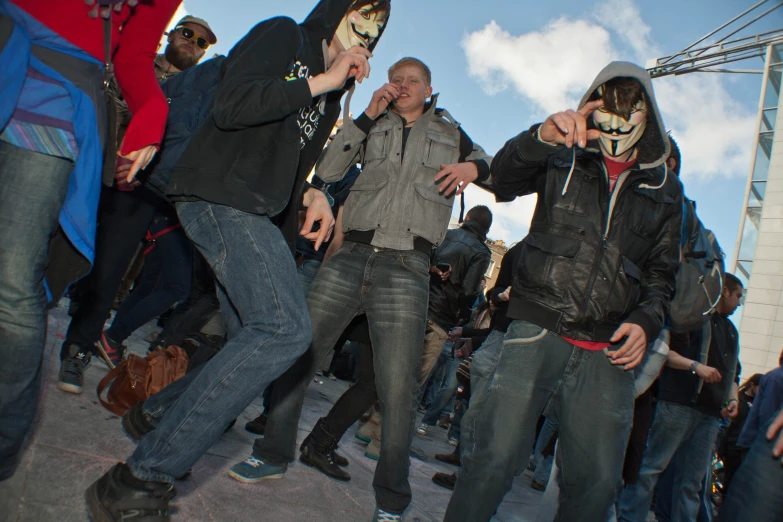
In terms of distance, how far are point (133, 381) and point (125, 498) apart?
1.61 m

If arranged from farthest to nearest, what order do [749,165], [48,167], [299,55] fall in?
[749,165]
[299,55]
[48,167]

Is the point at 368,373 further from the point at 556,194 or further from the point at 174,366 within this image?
the point at 556,194

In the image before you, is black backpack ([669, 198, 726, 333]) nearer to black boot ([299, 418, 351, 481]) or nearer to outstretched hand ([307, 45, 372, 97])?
outstretched hand ([307, 45, 372, 97])

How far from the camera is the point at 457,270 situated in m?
5.55

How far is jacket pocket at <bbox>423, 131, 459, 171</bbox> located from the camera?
3367mm

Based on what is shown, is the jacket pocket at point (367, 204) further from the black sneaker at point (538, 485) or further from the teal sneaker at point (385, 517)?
the black sneaker at point (538, 485)

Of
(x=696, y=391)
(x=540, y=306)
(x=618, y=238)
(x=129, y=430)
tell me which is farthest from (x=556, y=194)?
(x=696, y=391)

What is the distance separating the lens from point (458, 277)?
5539 millimetres

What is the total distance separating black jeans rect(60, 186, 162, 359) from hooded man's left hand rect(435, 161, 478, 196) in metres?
2.06

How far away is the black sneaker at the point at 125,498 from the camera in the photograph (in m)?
1.84

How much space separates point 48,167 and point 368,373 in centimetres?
251

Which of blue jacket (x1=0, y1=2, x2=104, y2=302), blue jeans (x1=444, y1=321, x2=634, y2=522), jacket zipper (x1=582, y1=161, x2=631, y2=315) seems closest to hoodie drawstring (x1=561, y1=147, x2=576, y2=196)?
jacket zipper (x1=582, y1=161, x2=631, y2=315)

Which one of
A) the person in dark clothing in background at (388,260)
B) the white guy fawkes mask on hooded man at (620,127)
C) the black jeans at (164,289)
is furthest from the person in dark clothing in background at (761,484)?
the black jeans at (164,289)

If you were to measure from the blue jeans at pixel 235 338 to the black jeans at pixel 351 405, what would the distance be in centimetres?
160
